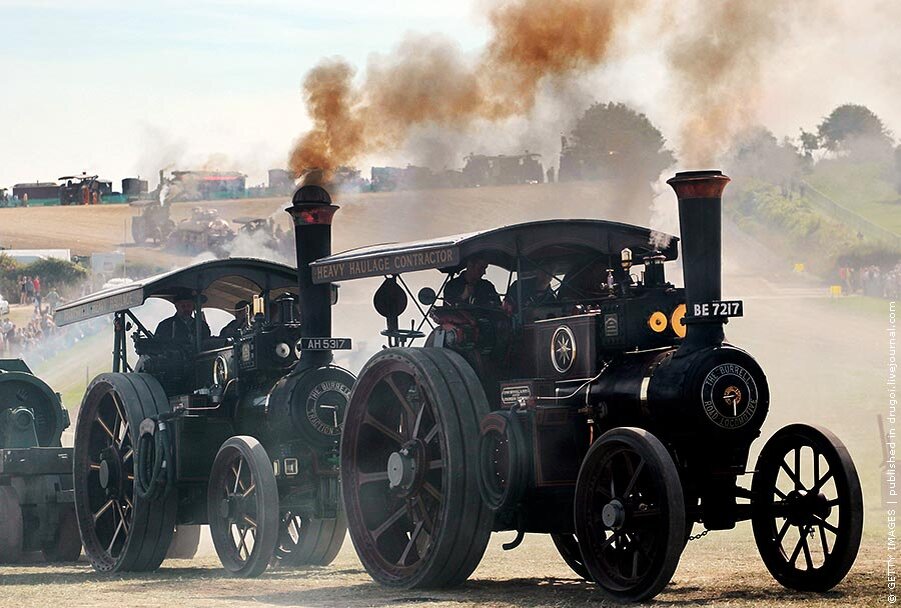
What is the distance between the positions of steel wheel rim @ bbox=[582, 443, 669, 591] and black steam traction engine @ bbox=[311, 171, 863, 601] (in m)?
0.02

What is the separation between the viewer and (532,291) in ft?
45.6

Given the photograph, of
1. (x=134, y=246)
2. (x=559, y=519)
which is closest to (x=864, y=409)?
(x=559, y=519)

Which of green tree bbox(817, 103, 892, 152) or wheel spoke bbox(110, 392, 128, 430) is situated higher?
green tree bbox(817, 103, 892, 152)

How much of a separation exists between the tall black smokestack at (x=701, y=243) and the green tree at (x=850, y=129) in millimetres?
28176

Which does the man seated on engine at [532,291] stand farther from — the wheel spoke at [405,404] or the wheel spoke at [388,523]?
the wheel spoke at [388,523]

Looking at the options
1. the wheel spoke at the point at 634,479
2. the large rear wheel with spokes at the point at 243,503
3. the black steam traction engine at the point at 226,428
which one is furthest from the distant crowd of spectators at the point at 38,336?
the wheel spoke at the point at 634,479

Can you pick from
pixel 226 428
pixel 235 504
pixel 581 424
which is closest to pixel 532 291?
pixel 581 424

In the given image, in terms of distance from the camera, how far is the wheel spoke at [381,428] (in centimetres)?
1399

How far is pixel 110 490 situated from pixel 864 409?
17894mm

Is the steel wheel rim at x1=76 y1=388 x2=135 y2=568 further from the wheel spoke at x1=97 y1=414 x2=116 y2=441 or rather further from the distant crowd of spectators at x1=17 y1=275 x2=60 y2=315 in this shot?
the distant crowd of spectators at x1=17 y1=275 x2=60 y2=315

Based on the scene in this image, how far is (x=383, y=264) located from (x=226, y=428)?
144 inches

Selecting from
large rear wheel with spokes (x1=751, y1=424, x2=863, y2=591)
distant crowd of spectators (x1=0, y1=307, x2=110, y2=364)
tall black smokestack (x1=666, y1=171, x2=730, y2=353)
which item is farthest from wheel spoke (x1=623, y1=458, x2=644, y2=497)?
distant crowd of spectators (x1=0, y1=307, x2=110, y2=364)

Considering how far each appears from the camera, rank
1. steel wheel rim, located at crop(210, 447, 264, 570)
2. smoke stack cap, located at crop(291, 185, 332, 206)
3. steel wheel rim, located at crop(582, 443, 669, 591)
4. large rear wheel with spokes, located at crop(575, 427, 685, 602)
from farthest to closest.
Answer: smoke stack cap, located at crop(291, 185, 332, 206) → steel wheel rim, located at crop(210, 447, 264, 570) → steel wheel rim, located at crop(582, 443, 669, 591) → large rear wheel with spokes, located at crop(575, 427, 685, 602)

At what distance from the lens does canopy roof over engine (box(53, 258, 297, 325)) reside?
1738cm
